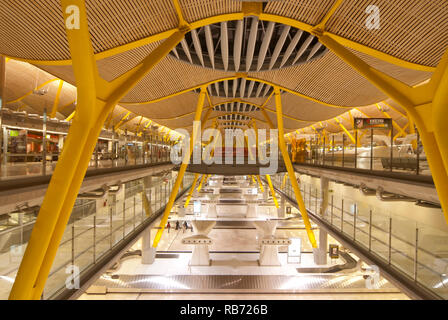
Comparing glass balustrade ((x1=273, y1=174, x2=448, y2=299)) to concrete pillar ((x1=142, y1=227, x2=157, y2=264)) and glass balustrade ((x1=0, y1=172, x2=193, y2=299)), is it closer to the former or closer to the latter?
glass balustrade ((x1=0, y1=172, x2=193, y2=299))

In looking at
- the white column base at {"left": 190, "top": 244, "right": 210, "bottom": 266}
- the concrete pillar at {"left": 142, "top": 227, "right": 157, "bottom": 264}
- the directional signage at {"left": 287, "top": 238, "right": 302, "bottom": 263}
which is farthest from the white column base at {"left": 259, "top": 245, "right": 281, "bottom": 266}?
the concrete pillar at {"left": 142, "top": 227, "right": 157, "bottom": 264}

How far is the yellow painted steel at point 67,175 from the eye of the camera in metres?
4.30

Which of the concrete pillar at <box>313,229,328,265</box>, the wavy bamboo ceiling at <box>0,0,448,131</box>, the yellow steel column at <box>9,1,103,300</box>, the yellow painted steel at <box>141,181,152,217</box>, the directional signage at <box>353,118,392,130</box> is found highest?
the wavy bamboo ceiling at <box>0,0,448,131</box>

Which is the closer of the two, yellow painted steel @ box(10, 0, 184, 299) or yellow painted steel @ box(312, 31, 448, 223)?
yellow painted steel @ box(10, 0, 184, 299)

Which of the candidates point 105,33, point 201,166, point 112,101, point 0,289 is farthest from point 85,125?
point 201,166

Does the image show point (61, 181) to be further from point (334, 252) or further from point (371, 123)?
point (371, 123)

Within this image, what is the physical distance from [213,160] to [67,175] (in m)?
14.2

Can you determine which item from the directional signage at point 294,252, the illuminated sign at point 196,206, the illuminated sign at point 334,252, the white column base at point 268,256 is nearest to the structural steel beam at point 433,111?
the white column base at point 268,256

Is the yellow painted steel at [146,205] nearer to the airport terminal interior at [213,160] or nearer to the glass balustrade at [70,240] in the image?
the airport terminal interior at [213,160]

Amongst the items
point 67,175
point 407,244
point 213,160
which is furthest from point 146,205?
point 407,244

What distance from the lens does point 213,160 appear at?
18.9m

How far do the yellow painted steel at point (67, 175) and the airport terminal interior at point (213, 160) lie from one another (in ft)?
0.07

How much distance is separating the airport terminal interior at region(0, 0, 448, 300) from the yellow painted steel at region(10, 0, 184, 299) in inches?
0.9

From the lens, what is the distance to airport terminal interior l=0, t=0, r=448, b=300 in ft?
16.0
